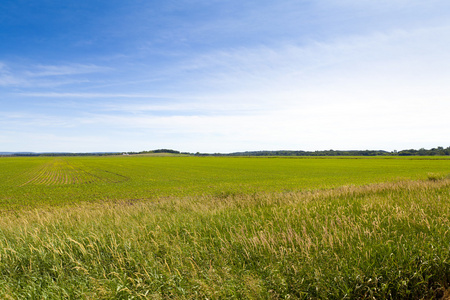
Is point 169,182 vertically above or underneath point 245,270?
underneath

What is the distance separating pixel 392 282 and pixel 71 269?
5119 mm

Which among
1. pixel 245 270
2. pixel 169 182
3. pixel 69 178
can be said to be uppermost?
pixel 245 270

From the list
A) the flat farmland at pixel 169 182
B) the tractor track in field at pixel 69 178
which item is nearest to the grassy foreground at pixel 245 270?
the flat farmland at pixel 169 182

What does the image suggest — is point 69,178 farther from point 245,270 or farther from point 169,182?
point 245,270

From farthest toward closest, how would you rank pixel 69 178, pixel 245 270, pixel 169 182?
pixel 69 178 → pixel 169 182 → pixel 245 270

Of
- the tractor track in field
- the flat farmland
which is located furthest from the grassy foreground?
the tractor track in field

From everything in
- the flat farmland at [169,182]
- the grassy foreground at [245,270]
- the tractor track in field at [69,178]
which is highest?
the grassy foreground at [245,270]

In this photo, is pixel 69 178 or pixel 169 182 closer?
pixel 169 182

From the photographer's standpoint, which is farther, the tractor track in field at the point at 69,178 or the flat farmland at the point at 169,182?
the tractor track in field at the point at 69,178

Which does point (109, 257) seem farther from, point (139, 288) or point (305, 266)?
point (305, 266)

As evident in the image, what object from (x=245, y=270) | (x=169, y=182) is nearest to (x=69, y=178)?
(x=169, y=182)

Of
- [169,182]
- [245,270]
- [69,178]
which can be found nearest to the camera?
[245,270]

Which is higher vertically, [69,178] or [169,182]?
[169,182]

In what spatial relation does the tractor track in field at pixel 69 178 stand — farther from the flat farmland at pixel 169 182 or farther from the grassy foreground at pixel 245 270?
the grassy foreground at pixel 245 270
